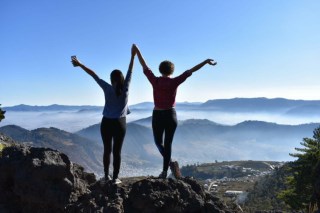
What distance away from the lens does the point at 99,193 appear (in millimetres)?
9852

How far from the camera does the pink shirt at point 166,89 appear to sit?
10.8 m

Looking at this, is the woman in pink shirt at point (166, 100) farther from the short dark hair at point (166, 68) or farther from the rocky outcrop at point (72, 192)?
the rocky outcrop at point (72, 192)

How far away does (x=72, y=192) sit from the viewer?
994 centimetres

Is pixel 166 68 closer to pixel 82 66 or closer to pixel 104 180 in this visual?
pixel 82 66

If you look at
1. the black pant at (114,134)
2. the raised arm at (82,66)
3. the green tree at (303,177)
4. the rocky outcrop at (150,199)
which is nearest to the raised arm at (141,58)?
the raised arm at (82,66)

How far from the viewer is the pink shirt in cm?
1077

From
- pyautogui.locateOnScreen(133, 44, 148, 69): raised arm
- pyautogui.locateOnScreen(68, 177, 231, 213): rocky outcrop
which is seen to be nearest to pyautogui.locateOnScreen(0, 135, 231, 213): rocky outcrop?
pyautogui.locateOnScreen(68, 177, 231, 213): rocky outcrop

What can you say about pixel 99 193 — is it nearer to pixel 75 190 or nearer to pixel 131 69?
pixel 75 190

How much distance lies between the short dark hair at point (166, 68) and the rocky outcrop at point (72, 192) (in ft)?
10.2

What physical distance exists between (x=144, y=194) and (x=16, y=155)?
152 inches

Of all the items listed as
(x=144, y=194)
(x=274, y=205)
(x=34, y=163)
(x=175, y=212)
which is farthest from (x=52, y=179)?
(x=274, y=205)

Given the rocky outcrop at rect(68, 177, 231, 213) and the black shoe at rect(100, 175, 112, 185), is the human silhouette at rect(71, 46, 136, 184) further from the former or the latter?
the rocky outcrop at rect(68, 177, 231, 213)

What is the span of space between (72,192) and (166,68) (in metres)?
4.34

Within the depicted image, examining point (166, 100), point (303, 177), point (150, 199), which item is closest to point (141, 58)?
point (166, 100)
